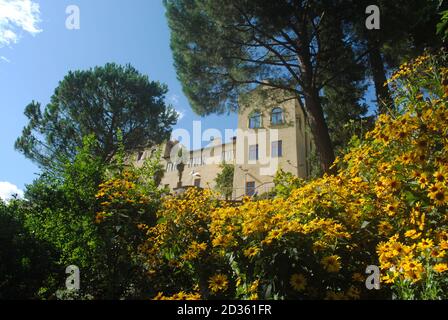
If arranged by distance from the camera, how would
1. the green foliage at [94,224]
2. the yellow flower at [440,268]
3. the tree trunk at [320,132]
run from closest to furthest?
1. the yellow flower at [440,268]
2. the green foliage at [94,224]
3. the tree trunk at [320,132]

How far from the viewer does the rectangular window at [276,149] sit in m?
23.7

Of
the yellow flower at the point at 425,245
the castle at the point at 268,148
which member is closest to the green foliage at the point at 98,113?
the castle at the point at 268,148

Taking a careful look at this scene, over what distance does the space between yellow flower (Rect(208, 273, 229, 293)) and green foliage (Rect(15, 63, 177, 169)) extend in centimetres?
1910

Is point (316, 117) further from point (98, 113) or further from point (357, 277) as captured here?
point (98, 113)

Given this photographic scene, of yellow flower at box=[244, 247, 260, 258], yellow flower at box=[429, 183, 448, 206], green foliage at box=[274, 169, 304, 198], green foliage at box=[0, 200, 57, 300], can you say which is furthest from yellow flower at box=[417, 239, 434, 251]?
green foliage at box=[0, 200, 57, 300]

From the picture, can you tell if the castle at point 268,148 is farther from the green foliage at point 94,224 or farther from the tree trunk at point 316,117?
the green foliage at point 94,224

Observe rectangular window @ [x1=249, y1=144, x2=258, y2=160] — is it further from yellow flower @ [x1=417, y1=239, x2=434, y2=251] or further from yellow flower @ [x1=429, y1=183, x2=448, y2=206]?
yellow flower @ [x1=417, y1=239, x2=434, y2=251]

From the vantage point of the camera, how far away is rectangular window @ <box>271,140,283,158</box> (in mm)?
23656

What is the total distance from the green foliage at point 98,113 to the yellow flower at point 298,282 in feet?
64.6

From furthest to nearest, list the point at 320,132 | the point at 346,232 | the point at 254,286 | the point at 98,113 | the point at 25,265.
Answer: the point at 98,113 → the point at 320,132 → the point at 25,265 → the point at 346,232 → the point at 254,286

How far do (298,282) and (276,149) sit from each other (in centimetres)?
2212

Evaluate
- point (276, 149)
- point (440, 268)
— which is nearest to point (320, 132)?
point (440, 268)

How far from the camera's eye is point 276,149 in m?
23.9
